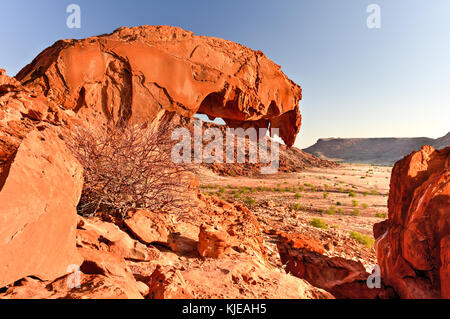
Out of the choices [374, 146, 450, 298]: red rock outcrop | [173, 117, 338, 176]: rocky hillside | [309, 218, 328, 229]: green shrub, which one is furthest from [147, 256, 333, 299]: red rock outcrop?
[173, 117, 338, 176]: rocky hillside

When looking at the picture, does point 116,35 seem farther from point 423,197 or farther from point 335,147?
point 335,147

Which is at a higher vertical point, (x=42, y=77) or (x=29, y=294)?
(x=42, y=77)

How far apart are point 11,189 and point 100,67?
4523 mm

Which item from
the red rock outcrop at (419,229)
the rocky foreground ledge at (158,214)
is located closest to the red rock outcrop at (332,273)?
the rocky foreground ledge at (158,214)

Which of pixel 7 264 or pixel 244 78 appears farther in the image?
pixel 244 78

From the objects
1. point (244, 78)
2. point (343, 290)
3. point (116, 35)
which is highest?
point (116, 35)

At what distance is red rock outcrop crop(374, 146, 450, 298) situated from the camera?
3.88 metres

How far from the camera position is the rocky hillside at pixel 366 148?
8412cm

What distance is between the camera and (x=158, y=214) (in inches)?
143

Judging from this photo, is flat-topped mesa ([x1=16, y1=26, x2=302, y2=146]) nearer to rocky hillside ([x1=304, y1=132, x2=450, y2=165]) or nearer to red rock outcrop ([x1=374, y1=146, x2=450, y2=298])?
red rock outcrop ([x1=374, y1=146, x2=450, y2=298])

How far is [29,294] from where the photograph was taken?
1.23m

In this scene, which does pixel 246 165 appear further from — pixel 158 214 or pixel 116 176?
pixel 116 176
